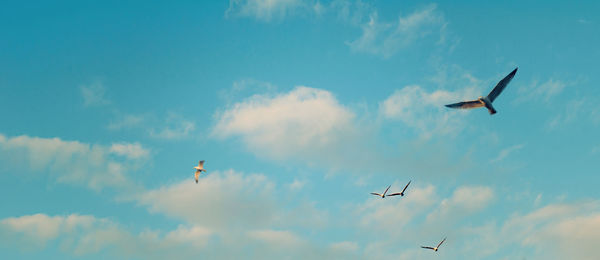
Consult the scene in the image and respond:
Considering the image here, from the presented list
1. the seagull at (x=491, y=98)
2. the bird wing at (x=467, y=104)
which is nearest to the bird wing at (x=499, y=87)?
the seagull at (x=491, y=98)

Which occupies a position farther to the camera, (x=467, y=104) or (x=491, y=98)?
(x=467, y=104)

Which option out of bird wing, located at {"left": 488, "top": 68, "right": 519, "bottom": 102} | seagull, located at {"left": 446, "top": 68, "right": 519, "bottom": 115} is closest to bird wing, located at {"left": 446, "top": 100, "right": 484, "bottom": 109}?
seagull, located at {"left": 446, "top": 68, "right": 519, "bottom": 115}

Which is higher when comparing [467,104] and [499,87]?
[499,87]

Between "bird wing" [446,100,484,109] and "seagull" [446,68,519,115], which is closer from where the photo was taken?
"seagull" [446,68,519,115]

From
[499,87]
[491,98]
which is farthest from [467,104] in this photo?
[499,87]

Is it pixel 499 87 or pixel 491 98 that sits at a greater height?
pixel 499 87

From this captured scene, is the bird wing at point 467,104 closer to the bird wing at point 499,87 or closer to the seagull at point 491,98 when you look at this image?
the seagull at point 491,98

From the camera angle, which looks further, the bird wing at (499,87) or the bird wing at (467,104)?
the bird wing at (467,104)

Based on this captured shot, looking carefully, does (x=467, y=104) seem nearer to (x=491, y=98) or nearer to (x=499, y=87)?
(x=491, y=98)

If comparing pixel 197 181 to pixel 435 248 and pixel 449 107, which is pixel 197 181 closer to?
pixel 435 248

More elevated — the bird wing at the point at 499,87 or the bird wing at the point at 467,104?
the bird wing at the point at 499,87

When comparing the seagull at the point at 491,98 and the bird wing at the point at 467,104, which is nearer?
the seagull at the point at 491,98

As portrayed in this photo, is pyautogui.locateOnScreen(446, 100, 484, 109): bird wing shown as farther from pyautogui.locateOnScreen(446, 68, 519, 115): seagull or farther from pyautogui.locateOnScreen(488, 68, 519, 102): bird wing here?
pyautogui.locateOnScreen(488, 68, 519, 102): bird wing

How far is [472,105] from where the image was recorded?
9706 centimetres
